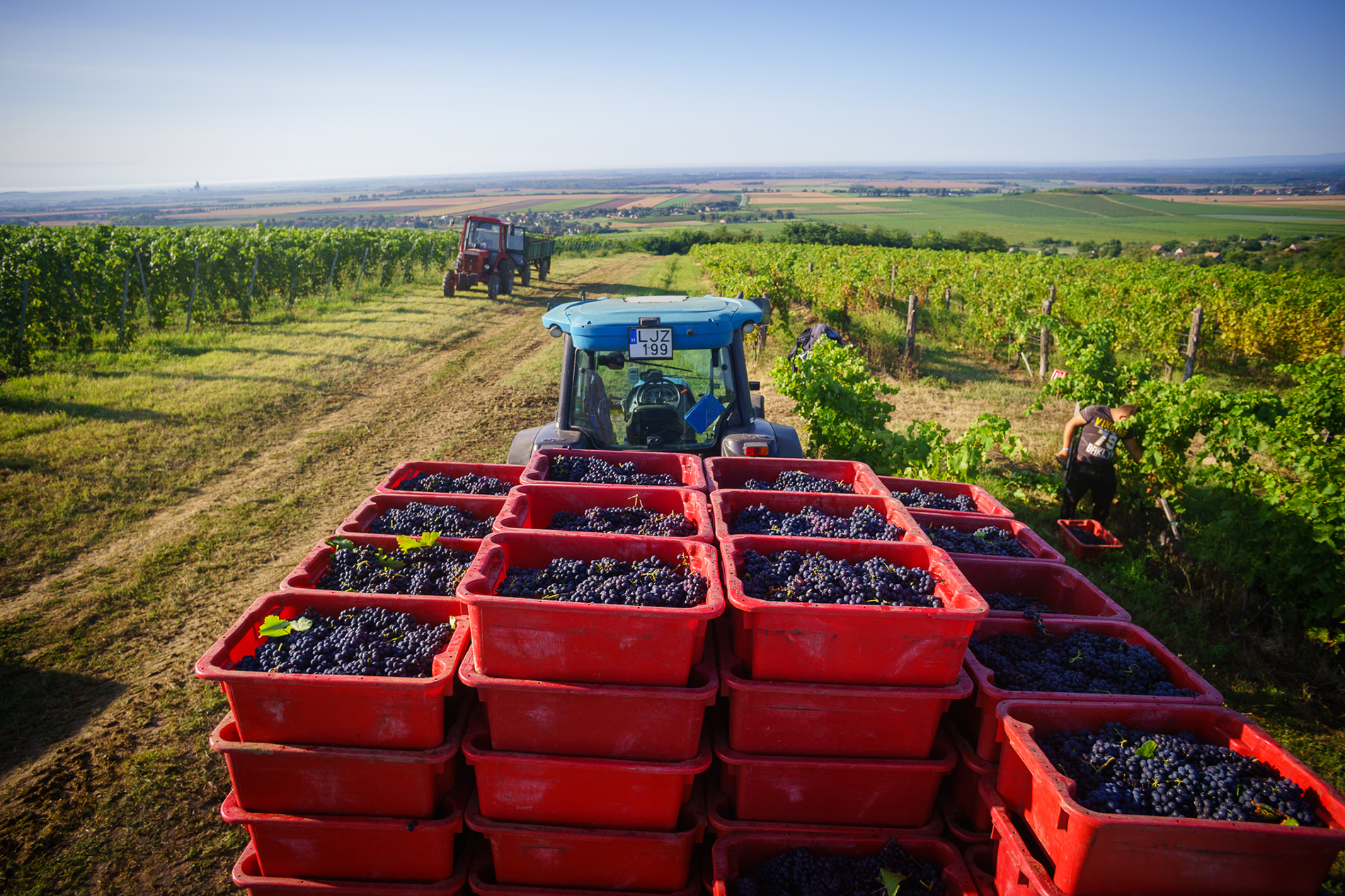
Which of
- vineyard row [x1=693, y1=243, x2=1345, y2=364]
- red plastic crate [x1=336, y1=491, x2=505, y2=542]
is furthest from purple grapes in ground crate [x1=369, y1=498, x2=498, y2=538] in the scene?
vineyard row [x1=693, y1=243, x2=1345, y2=364]

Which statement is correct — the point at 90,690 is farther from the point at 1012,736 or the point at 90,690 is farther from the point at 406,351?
the point at 406,351

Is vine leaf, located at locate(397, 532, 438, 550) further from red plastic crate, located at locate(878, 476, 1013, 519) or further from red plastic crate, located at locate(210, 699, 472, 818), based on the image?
red plastic crate, located at locate(878, 476, 1013, 519)

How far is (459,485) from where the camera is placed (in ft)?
12.5

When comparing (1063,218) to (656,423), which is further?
(1063,218)

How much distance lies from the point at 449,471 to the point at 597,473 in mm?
1210

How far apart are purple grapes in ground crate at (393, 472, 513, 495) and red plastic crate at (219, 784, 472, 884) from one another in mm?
1706

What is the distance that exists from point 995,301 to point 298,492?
598 inches

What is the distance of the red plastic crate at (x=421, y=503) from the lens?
3410 millimetres

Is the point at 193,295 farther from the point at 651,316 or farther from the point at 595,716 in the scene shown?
the point at 595,716

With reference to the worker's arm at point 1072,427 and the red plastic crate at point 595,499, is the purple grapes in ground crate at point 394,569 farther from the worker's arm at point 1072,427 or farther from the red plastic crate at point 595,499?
the worker's arm at point 1072,427

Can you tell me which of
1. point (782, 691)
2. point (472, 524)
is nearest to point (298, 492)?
point (472, 524)

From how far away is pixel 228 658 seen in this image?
2383 mm

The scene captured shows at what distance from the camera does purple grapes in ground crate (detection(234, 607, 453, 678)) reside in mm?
2293

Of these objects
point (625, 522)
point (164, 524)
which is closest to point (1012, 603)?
point (625, 522)
